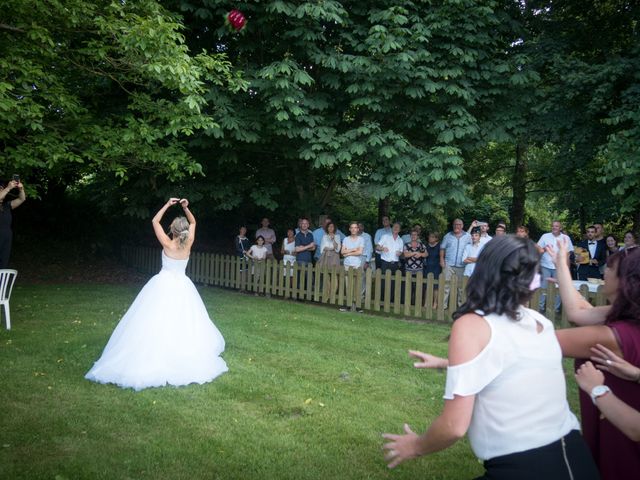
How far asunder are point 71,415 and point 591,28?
15.8m

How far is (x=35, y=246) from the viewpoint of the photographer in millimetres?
19797

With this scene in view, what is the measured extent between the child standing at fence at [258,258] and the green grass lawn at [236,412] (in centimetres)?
512

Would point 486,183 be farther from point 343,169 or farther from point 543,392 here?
point 543,392

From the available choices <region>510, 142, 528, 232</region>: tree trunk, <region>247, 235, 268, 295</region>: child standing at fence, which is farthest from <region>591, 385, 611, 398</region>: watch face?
<region>510, 142, 528, 232</region>: tree trunk

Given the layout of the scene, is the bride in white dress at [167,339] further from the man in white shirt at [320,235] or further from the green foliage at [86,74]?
the man in white shirt at [320,235]

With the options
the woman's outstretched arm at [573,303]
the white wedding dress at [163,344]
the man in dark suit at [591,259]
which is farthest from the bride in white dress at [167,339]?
the man in dark suit at [591,259]

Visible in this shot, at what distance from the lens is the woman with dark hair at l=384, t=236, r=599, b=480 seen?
2.05 metres

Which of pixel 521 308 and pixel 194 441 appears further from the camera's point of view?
pixel 194 441

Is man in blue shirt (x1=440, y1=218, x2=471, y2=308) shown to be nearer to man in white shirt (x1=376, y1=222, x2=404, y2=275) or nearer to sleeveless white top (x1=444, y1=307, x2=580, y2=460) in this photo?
man in white shirt (x1=376, y1=222, x2=404, y2=275)

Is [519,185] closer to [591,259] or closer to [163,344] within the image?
[591,259]

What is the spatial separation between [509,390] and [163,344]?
5217 millimetres

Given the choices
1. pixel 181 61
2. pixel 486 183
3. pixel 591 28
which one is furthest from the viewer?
pixel 486 183

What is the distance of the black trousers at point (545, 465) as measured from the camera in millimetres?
2047

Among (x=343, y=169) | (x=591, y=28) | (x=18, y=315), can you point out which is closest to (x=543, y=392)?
(x=18, y=315)
